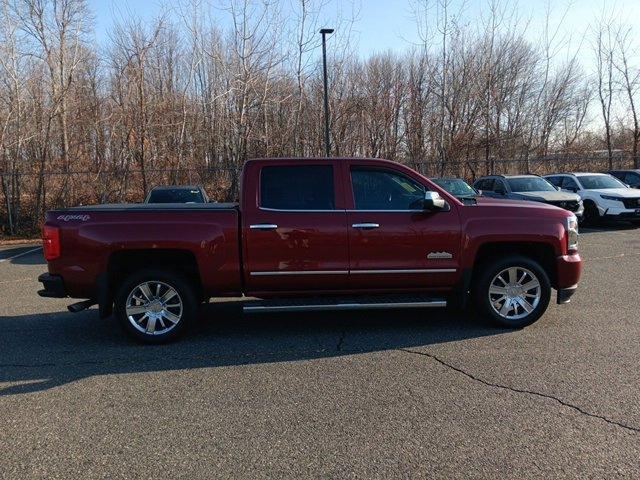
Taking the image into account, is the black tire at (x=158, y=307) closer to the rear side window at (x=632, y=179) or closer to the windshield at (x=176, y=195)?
the windshield at (x=176, y=195)

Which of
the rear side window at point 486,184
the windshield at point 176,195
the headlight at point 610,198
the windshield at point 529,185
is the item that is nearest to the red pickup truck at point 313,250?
the windshield at point 176,195

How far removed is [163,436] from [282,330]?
250cm

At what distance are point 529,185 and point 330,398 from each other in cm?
1389

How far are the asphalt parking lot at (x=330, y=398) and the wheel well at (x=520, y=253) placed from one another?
652mm

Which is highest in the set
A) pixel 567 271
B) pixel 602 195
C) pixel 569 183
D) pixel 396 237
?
pixel 569 183

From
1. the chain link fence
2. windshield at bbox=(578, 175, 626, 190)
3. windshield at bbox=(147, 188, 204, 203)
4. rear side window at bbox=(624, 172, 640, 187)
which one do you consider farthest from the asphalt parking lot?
rear side window at bbox=(624, 172, 640, 187)

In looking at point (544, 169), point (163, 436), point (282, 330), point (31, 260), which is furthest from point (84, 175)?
point (544, 169)

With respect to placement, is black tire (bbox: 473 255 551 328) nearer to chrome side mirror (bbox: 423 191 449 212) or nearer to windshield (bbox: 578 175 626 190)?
chrome side mirror (bbox: 423 191 449 212)

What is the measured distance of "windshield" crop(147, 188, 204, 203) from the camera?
1248 cm

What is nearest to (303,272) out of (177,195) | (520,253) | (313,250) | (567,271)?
(313,250)

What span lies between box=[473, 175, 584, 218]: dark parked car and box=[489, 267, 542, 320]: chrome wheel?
30.4ft

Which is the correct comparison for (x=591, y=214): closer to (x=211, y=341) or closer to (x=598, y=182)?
(x=598, y=182)

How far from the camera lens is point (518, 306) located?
5.71 metres

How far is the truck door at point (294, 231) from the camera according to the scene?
5406mm
